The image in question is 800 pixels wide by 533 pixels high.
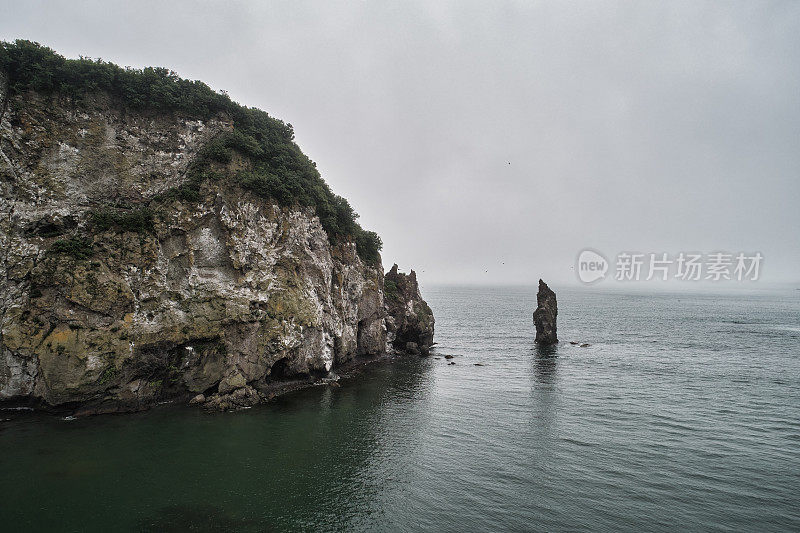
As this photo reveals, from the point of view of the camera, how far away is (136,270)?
29344 mm

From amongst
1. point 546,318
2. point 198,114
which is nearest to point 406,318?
point 546,318

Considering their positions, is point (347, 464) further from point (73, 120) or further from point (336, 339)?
point (73, 120)

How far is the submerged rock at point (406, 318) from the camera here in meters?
57.7

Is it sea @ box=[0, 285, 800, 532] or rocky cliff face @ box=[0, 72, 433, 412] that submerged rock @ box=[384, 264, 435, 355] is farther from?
rocky cliff face @ box=[0, 72, 433, 412]

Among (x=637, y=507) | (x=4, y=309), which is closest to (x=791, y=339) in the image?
(x=637, y=507)

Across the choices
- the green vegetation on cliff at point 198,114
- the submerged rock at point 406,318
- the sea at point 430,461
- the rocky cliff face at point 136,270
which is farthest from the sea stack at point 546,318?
the rocky cliff face at point 136,270

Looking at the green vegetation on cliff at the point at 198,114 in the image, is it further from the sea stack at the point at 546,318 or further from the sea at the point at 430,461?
the sea stack at the point at 546,318

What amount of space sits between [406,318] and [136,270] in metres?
38.0

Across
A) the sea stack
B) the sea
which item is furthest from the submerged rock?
the sea stack

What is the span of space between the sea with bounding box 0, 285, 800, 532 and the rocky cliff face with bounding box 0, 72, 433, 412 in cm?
314

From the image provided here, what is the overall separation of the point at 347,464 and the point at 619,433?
20.4 meters

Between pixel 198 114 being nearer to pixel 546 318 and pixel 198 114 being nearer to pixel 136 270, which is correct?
pixel 136 270

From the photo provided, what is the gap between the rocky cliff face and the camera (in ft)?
85.9

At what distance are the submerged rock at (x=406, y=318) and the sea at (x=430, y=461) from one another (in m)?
17.7
